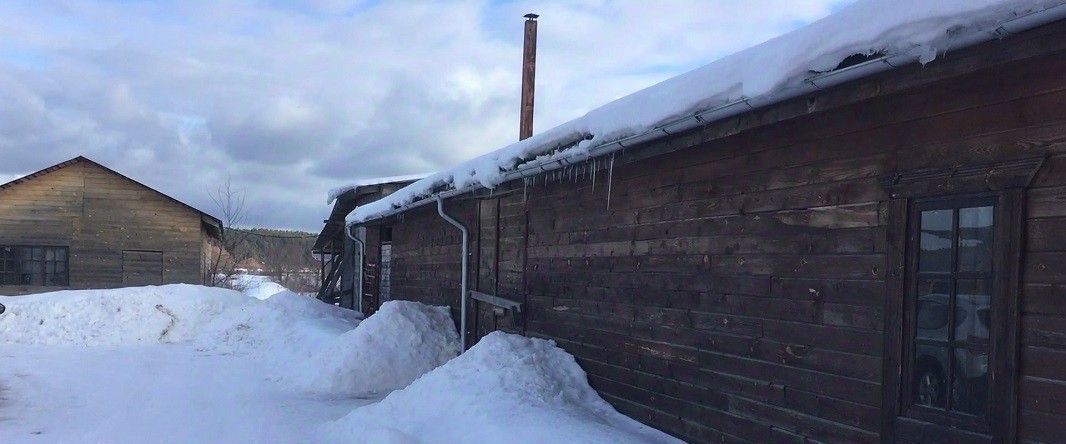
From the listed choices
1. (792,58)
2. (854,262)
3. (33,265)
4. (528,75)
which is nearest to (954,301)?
(854,262)

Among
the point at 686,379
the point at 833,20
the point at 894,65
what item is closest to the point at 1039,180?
the point at 894,65

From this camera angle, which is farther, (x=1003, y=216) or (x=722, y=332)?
(x=722, y=332)

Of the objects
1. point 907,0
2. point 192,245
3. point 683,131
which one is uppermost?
point 907,0

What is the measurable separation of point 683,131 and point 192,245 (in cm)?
2554

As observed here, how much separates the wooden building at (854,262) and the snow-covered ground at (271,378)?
0.85 m

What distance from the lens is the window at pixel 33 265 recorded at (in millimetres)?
25625

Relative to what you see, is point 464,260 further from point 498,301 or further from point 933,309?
point 933,309

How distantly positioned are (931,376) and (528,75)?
13.1m

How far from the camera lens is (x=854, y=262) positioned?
13.3 feet

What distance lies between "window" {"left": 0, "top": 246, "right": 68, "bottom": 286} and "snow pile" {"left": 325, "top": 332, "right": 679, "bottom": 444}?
23.2 metres

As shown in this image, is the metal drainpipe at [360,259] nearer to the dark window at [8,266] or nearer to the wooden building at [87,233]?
the wooden building at [87,233]

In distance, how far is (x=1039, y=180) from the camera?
125 inches

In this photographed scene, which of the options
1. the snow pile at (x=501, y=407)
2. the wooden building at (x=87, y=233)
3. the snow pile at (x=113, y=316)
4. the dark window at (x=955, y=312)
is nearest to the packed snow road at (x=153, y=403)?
the snow pile at (x=501, y=407)

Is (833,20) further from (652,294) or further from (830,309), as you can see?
(652,294)
